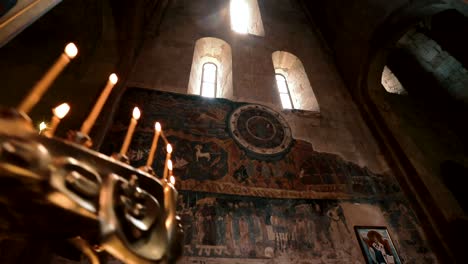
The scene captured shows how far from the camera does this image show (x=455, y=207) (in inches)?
191

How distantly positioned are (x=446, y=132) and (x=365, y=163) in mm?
5396

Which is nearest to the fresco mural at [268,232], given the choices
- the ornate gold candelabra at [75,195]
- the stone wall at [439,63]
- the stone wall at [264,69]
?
the stone wall at [264,69]

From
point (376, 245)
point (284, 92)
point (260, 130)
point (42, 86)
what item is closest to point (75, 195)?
point (42, 86)

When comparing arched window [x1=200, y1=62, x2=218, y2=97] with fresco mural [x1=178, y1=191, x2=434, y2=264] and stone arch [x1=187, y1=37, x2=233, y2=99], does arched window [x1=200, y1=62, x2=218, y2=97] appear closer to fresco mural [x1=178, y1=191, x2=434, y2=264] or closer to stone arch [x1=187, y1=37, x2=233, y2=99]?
stone arch [x1=187, y1=37, x2=233, y2=99]

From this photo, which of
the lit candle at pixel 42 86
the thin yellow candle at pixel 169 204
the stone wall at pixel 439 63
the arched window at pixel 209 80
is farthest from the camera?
the stone wall at pixel 439 63

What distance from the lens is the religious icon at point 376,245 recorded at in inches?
157

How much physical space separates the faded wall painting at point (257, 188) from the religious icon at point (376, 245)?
13cm

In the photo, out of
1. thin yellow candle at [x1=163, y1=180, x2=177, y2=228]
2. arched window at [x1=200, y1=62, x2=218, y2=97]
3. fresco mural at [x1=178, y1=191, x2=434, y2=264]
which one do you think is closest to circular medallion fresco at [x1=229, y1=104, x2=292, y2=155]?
fresco mural at [x1=178, y1=191, x2=434, y2=264]

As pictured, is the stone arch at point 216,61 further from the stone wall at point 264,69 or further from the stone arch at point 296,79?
the stone arch at point 296,79

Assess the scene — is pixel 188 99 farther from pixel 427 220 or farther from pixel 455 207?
pixel 455 207

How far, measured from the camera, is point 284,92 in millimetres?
7422

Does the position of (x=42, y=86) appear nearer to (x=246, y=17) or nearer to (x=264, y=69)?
(x=264, y=69)

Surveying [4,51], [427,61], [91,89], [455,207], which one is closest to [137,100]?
[91,89]

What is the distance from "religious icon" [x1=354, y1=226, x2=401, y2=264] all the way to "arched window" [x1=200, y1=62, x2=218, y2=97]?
4588 millimetres
